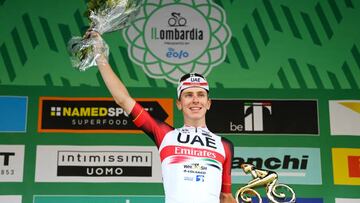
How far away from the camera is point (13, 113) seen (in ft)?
15.7

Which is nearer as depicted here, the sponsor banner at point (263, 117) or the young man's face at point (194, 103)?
the young man's face at point (194, 103)

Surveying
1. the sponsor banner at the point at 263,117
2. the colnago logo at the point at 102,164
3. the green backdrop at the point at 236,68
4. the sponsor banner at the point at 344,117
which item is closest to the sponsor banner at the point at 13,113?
the green backdrop at the point at 236,68

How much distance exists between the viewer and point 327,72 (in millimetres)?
4988

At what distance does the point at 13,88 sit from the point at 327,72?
2301 millimetres

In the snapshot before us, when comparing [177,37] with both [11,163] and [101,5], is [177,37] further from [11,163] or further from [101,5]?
[101,5]

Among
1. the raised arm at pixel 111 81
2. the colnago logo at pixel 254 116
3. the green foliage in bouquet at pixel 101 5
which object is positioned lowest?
the raised arm at pixel 111 81

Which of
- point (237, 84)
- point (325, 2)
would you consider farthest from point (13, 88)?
point (325, 2)

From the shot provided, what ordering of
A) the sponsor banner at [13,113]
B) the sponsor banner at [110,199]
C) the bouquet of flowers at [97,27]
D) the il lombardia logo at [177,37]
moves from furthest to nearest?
the il lombardia logo at [177,37], the sponsor banner at [13,113], the sponsor banner at [110,199], the bouquet of flowers at [97,27]

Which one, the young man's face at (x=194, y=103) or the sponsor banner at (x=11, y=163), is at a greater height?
the sponsor banner at (x=11, y=163)

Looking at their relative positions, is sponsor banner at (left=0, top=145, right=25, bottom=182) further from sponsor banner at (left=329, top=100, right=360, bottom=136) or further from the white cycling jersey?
sponsor banner at (left=329, top=100, right=360, bottom=136)

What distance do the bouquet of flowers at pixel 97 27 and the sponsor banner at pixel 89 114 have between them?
184 cm

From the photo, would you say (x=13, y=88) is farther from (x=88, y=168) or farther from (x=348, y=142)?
(x=348, y=142)

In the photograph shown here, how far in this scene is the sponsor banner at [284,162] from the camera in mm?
4730

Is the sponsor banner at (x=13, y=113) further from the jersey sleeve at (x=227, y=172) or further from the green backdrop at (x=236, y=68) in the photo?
the jersey sleeve at (x=227, y=172)
